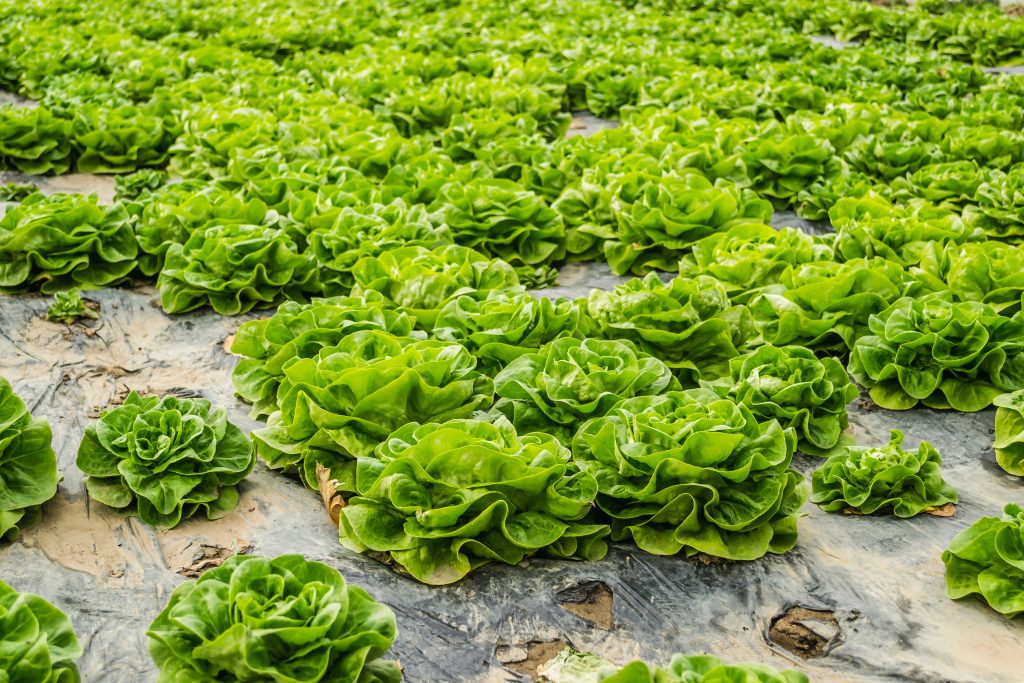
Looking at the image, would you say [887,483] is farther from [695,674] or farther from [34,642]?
[34,642]

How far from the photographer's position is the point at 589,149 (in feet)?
25.8

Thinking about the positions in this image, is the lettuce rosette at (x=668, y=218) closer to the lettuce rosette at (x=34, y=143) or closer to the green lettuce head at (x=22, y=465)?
the green lettuce head at (x=22, y=465)

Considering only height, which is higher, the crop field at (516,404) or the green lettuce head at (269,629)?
the green lettuce head at (269,629)

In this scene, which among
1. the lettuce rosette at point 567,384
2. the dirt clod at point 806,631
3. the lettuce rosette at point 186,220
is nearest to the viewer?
the dirt clod at point 806,631

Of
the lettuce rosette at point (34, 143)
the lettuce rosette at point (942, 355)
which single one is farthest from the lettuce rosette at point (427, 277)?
the lettuce rosette at point (34, 143)

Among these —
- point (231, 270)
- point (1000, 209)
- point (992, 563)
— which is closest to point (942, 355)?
point (992, 563)

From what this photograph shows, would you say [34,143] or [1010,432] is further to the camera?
[34,143]

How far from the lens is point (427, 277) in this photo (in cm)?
517

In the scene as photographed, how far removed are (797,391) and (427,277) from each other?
203 centimetres

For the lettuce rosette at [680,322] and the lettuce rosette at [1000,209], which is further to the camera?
the lettuce rosette at [1000,209]

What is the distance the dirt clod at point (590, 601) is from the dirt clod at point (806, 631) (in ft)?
1.93

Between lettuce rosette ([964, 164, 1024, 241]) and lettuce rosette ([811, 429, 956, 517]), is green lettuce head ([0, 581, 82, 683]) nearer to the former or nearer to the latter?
lettuce rosette ([811, 429, 956, 517])

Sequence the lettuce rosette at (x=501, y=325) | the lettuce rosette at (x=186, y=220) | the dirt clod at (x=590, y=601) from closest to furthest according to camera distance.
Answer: the dirt clod at (x=590, y=601), the lettuce rosette at (x=501, y=325), the lettuce rosette at (x=186, y=220)

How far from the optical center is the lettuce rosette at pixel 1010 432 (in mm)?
4258
